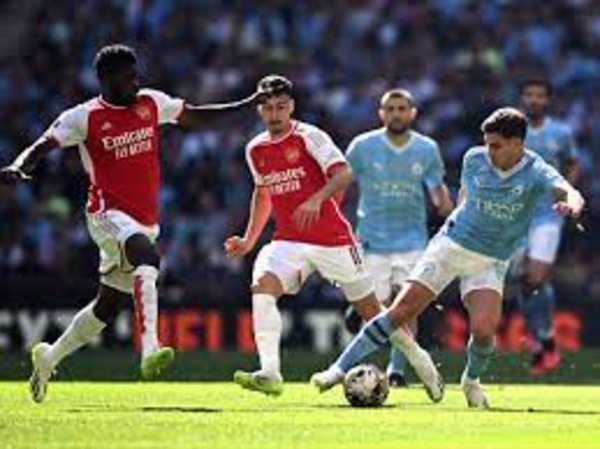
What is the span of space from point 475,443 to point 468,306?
3381mm

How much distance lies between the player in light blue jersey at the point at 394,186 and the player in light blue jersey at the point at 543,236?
5.59 feet

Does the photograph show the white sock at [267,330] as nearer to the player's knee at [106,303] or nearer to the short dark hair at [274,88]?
the player's knee at [106,303]

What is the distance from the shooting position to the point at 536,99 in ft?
65.6

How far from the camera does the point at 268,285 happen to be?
15.3m

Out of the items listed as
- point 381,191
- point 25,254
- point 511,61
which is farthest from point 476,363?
point 511,61

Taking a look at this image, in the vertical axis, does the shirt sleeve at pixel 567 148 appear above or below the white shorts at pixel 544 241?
above

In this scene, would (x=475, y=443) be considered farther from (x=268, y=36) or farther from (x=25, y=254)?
(x=268, y=36)

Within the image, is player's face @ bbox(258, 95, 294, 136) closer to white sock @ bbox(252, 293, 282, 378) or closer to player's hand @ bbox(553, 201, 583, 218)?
white sock @ bbox(252, 293, 282, 378)

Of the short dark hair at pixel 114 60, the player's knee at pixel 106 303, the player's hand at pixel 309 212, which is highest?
the short dark hair at pixel 114 60

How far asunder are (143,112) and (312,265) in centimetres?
162

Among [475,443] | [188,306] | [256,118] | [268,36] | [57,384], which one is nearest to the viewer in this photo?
[475,443]

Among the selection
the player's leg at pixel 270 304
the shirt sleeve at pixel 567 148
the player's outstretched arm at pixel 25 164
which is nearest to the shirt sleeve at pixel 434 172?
the shirt sleeve at pixel 567 148

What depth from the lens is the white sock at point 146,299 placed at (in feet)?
48.0

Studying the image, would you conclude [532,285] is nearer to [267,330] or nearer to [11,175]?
[267,330]
